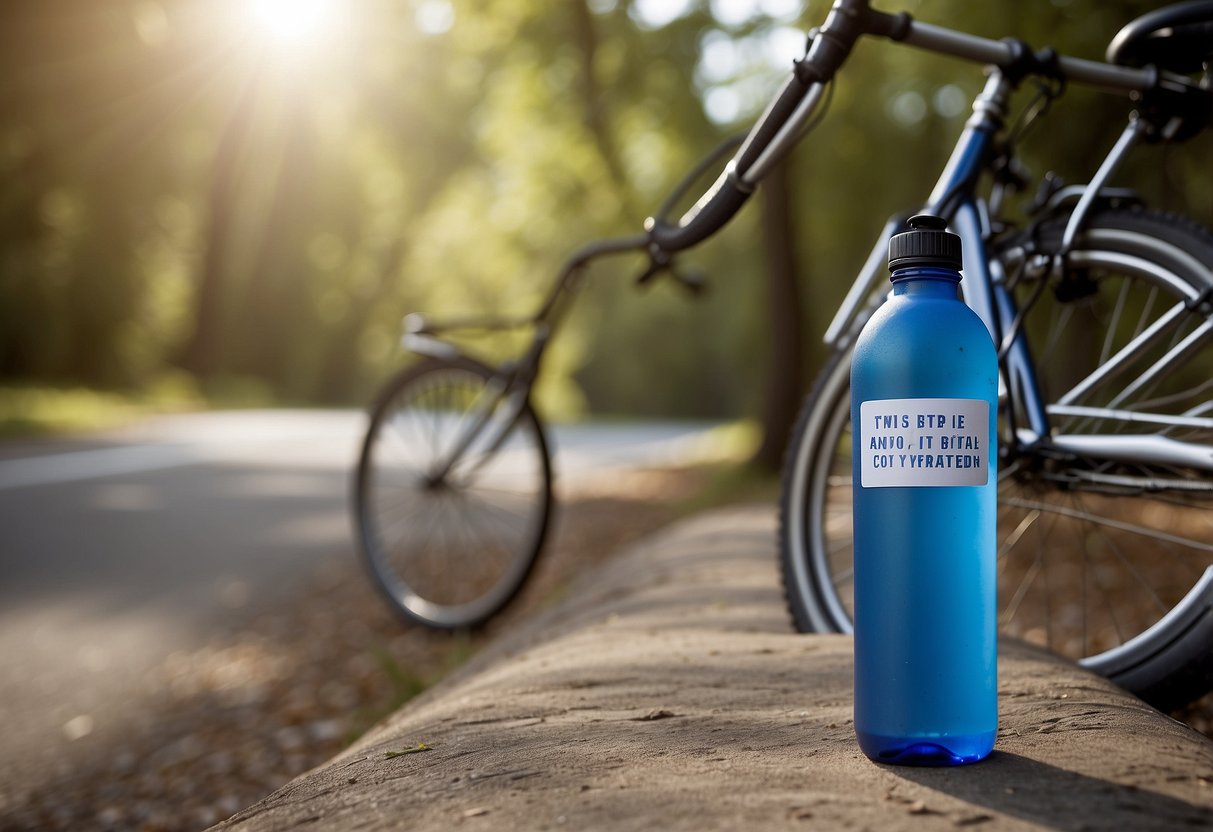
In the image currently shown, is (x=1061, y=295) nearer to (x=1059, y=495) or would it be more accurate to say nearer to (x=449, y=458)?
(x=1059, y=495)

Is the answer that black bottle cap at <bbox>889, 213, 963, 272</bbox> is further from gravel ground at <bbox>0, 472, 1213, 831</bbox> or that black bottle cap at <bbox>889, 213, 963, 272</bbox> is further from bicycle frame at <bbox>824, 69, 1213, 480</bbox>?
gravel ground at <bbox>0, 472, 1213, 831</bbox>

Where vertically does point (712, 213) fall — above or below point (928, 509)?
above

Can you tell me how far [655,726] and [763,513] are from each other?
3.62 metres

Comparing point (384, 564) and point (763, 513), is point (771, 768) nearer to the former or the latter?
point (384, 564)

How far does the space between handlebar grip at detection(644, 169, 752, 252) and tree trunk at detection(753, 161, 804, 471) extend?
7230 mm

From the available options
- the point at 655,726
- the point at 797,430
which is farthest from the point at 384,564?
the point at 655,726

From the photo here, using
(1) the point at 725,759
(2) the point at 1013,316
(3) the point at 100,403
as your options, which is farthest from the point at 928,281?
(3) the point at 100,403

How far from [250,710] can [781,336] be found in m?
6.93

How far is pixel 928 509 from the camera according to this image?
1529 millimetres

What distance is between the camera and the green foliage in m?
9.40

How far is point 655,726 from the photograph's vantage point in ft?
6.15

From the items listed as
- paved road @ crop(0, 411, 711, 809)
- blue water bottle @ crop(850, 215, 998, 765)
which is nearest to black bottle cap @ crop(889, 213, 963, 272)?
blue water bottle @ crop(850, 215, 998, 765)

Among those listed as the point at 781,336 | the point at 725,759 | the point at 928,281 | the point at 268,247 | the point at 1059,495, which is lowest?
the point at 725,759

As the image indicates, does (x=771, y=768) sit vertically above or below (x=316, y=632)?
above
